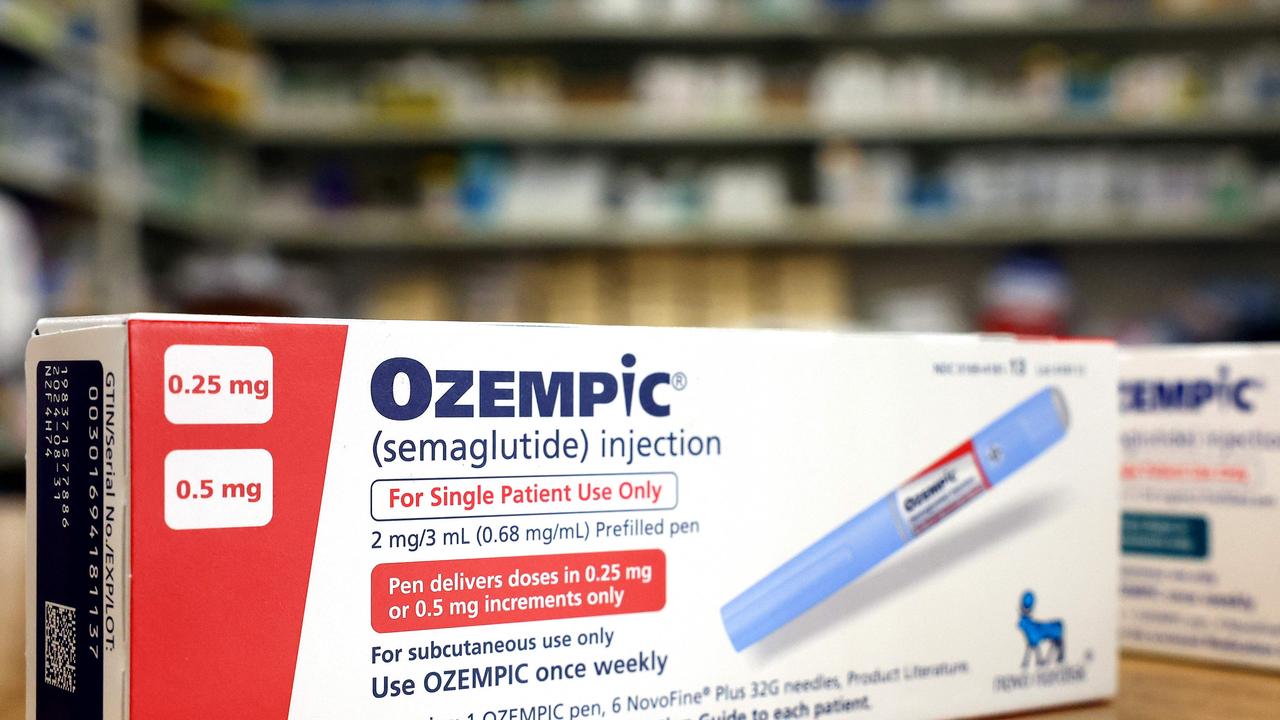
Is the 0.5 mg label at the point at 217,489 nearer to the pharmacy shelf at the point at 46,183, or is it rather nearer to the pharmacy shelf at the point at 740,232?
the pharmacy shelf at the point at 46,183

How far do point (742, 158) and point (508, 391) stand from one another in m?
3.96

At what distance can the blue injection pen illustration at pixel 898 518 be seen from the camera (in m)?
0.56

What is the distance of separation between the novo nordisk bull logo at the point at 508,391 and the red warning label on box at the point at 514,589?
0.22 ft

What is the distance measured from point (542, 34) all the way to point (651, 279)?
0.99 metres

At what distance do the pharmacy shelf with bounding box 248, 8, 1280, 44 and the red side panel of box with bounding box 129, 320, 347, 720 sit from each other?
3.79m

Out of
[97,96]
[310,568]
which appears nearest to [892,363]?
[310,568]

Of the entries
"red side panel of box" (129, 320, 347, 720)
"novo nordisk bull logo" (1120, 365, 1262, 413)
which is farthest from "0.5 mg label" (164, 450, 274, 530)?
"novo nordisk bull logo" (1120, 365, 1262, 413)

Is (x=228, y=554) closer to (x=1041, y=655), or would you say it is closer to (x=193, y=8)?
(x=1041, y=655)

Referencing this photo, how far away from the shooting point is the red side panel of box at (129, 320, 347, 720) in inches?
17.2

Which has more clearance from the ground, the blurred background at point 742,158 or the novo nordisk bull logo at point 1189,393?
the blurred background at point 742,158

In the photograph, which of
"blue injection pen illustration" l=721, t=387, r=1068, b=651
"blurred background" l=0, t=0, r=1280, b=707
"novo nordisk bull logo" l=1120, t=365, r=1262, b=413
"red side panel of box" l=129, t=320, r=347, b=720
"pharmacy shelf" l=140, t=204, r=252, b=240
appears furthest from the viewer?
"blurred background" l=0, t=0, r=1280, b=707

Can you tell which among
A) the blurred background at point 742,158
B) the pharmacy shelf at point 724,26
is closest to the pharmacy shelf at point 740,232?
the blurred background at point 742,158

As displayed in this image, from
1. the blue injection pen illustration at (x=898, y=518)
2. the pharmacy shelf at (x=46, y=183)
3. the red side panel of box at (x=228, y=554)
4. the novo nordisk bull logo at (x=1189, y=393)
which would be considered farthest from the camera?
the pharmacy shelf at (x=46, y=183)

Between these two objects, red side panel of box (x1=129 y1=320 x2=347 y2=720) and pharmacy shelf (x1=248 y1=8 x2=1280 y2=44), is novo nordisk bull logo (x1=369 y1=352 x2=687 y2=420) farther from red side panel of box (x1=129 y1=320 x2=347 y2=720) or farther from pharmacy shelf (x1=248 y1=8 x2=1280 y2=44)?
pharmacy shelf (x1=248 y1=8 x2=1280 y2=44)
